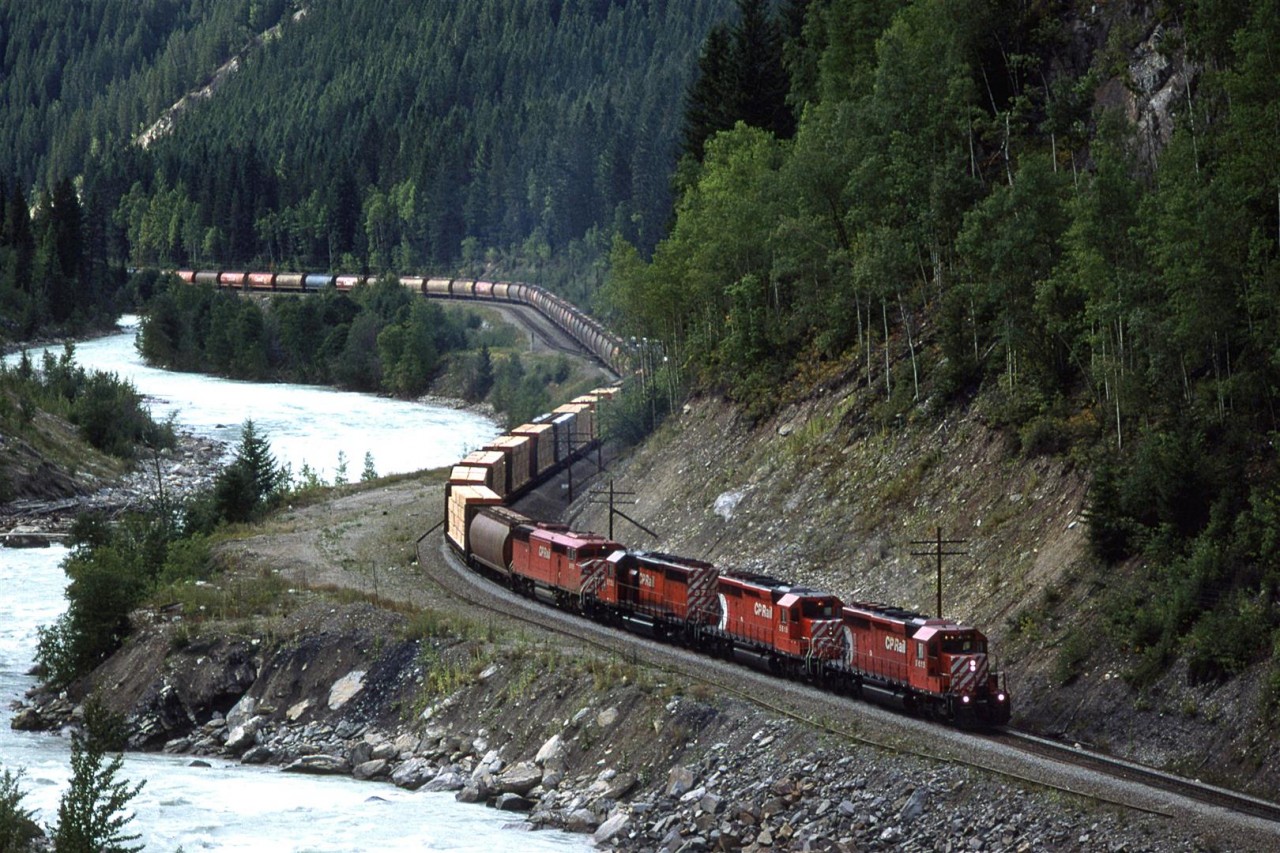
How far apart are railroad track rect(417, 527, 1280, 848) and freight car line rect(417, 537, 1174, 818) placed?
0.08 ft

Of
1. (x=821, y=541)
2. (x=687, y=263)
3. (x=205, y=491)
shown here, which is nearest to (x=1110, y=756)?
(x=821, y=541)

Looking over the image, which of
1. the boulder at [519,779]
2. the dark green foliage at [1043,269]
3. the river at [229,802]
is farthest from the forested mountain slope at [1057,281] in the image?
the river at [229,802]

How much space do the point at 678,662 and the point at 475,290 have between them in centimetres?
12124

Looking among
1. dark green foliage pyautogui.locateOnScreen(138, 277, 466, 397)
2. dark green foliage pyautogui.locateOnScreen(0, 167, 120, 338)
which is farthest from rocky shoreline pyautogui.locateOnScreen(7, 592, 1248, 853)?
dark green foliage pyautogui.locateOnScreen(0, 167, 120, 338)

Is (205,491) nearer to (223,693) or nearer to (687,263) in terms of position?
(687,263)

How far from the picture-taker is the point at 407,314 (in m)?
152

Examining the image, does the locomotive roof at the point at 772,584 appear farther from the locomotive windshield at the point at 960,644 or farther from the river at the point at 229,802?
the river at the point at 229,802

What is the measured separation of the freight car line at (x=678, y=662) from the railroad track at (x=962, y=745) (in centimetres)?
3

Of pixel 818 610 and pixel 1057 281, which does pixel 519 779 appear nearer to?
pixel 818 610

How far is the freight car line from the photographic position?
32.5 m

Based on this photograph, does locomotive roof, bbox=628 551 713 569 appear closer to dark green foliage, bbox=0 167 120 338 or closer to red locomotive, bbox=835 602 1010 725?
red locomotive, bbox=835 602 1010 725

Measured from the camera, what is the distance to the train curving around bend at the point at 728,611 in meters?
36.7

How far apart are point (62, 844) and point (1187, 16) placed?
39493 mm

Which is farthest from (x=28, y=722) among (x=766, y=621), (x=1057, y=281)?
(x=1057, y=281)
